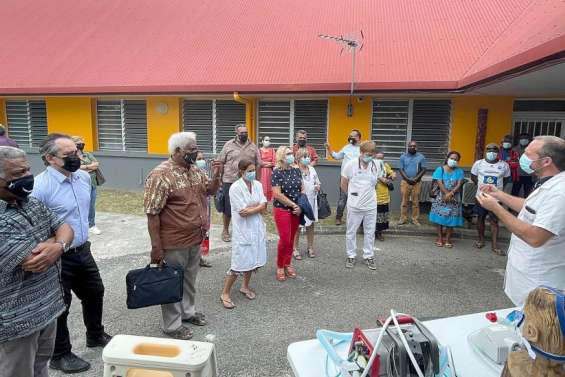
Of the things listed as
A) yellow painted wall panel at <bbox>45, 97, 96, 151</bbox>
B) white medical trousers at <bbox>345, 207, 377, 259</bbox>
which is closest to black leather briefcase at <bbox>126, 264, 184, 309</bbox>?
white medical trousers at <bbox>345, 207, 377, 259</bbox>

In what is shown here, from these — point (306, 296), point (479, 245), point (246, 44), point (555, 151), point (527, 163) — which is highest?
point (246, 44)

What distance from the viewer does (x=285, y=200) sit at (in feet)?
16.1

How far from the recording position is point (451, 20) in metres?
10.2

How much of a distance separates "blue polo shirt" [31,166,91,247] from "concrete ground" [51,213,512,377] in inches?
45.4

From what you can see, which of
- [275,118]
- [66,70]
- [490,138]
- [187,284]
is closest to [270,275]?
[187,284]

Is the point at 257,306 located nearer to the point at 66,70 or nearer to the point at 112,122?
the point at 112,122

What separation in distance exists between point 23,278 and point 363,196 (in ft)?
13.3

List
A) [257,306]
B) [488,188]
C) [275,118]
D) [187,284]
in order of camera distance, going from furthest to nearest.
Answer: [275,118] → [257,306] → [187,284] → [488,188]

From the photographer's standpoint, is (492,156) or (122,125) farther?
(122,125)

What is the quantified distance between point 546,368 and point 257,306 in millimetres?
3275

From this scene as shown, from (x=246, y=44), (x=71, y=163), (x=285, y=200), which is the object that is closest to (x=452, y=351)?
(x=71, y=163)

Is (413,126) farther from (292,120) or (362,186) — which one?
(362,186)

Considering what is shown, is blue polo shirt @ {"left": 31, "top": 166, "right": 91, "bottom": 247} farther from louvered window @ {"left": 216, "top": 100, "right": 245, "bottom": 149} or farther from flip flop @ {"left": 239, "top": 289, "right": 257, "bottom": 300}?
louvered window @ {"left": 216, "top": 100, "right": 245, "bottom": 149}

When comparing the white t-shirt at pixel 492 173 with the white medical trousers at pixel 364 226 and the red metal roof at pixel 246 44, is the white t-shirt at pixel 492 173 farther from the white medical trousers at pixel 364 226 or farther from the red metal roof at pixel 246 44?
the white medical trousers at pixel 364 226
